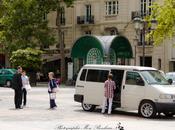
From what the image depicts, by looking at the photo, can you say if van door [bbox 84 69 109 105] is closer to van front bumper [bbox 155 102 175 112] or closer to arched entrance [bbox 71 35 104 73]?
van front bumper [bbox 155 102 175 112]

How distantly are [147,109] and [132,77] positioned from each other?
149 cm

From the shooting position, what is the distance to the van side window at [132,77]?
22.1m

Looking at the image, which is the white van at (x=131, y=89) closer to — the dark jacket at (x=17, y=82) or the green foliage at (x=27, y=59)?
the dark jacket at (x=17, y=82)

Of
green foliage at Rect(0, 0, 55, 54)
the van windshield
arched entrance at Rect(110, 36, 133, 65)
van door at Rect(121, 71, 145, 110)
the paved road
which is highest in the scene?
green foliage at Rect(0, 0, 55, 54)

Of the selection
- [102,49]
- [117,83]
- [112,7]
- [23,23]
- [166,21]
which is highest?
[112,7]

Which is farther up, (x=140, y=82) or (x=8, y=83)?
(x=140, y=82)

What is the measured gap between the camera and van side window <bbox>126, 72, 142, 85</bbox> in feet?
72.4

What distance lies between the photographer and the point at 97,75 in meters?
23.6

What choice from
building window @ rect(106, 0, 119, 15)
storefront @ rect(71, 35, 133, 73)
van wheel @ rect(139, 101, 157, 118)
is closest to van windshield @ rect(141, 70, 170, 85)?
van wheel @ rect(139, 101, 157, 118)

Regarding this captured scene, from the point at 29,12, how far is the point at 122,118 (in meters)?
39.1

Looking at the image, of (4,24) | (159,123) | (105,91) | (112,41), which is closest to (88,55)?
(112,41)

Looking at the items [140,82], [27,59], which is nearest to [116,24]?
[27,59]

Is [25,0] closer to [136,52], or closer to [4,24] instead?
[4,24]

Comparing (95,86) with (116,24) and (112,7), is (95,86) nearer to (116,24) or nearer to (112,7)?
(116,24)
